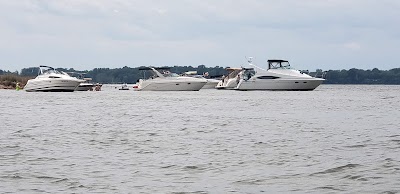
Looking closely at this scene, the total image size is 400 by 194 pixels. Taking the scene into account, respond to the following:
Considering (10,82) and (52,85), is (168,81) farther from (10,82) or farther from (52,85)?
(10,82)

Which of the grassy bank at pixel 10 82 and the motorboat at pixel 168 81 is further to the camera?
the grassy bank at pixel 10 82

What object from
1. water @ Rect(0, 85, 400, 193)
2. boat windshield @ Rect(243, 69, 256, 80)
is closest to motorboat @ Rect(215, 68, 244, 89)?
boat windshield @ Rect(243, 69, 256, 80)

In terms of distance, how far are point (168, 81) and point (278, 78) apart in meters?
15.8

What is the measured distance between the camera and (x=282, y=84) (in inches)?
3819

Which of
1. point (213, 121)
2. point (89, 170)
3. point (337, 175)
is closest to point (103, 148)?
point (89, 170)

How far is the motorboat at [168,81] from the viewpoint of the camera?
307ft

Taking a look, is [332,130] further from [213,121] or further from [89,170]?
[89,170]

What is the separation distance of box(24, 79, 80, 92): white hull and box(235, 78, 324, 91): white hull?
89.2 ft

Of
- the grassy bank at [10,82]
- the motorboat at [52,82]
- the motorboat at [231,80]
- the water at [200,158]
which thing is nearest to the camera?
the water at [200,158]

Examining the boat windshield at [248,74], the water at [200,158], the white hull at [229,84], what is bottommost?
the water at [200,158]

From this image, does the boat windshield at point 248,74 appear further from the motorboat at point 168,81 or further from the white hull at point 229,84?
the white hull at point 229,84

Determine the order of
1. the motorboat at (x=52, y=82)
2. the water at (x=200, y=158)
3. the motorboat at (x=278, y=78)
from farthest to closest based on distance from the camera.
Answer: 1. the motorboat at (x=278, y=78)
2. the motorboat at (x=52, y=82)
3. the water at (x=200, y=158)

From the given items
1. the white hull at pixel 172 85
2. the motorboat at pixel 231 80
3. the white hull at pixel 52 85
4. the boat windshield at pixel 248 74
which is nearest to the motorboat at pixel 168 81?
the white hull at pixel 172 85

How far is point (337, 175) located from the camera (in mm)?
15391
